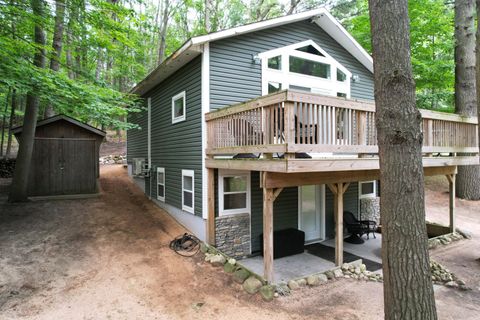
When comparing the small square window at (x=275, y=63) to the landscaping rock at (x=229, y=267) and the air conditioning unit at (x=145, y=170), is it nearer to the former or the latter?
the landscaping rock at (x=229, y=267)

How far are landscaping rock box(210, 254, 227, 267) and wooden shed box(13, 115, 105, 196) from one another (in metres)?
6.44

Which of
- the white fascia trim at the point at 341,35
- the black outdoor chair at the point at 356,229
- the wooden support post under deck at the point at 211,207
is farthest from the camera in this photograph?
the black outdoor chair at the point at 356,229

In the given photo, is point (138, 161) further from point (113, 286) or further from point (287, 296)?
point (287, 296)

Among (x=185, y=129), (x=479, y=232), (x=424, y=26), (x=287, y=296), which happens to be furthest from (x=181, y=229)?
(x=424, y=26)

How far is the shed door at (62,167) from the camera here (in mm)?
9469

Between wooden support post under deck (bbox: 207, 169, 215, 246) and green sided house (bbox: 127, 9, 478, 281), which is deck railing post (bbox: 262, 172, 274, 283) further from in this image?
wooden support post under deck (bbox: 207, 169, 215, 246)

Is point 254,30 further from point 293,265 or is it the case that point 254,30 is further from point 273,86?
point 293,265

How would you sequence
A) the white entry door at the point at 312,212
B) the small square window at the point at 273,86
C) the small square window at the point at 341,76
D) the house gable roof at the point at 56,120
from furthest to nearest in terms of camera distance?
the house gable roof at the point at 56,120 → the small square window at the point at 341,76 → the white entry door at the point at 312,212 → the small square window at the point at 273,86

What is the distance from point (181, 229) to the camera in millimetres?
8125

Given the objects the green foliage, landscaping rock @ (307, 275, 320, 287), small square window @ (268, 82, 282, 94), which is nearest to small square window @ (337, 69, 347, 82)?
small square window @ (268, 82, 282, 94)

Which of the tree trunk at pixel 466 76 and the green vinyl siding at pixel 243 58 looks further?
the tree trunk at pixel 466 76

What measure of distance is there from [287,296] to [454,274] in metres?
3.88

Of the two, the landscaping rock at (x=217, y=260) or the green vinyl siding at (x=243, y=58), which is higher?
the green vinyl siding at (x=243, y=58)

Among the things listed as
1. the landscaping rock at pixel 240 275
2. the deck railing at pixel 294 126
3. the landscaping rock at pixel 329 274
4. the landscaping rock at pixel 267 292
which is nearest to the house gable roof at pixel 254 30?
the deck railing at pixel 294 126
